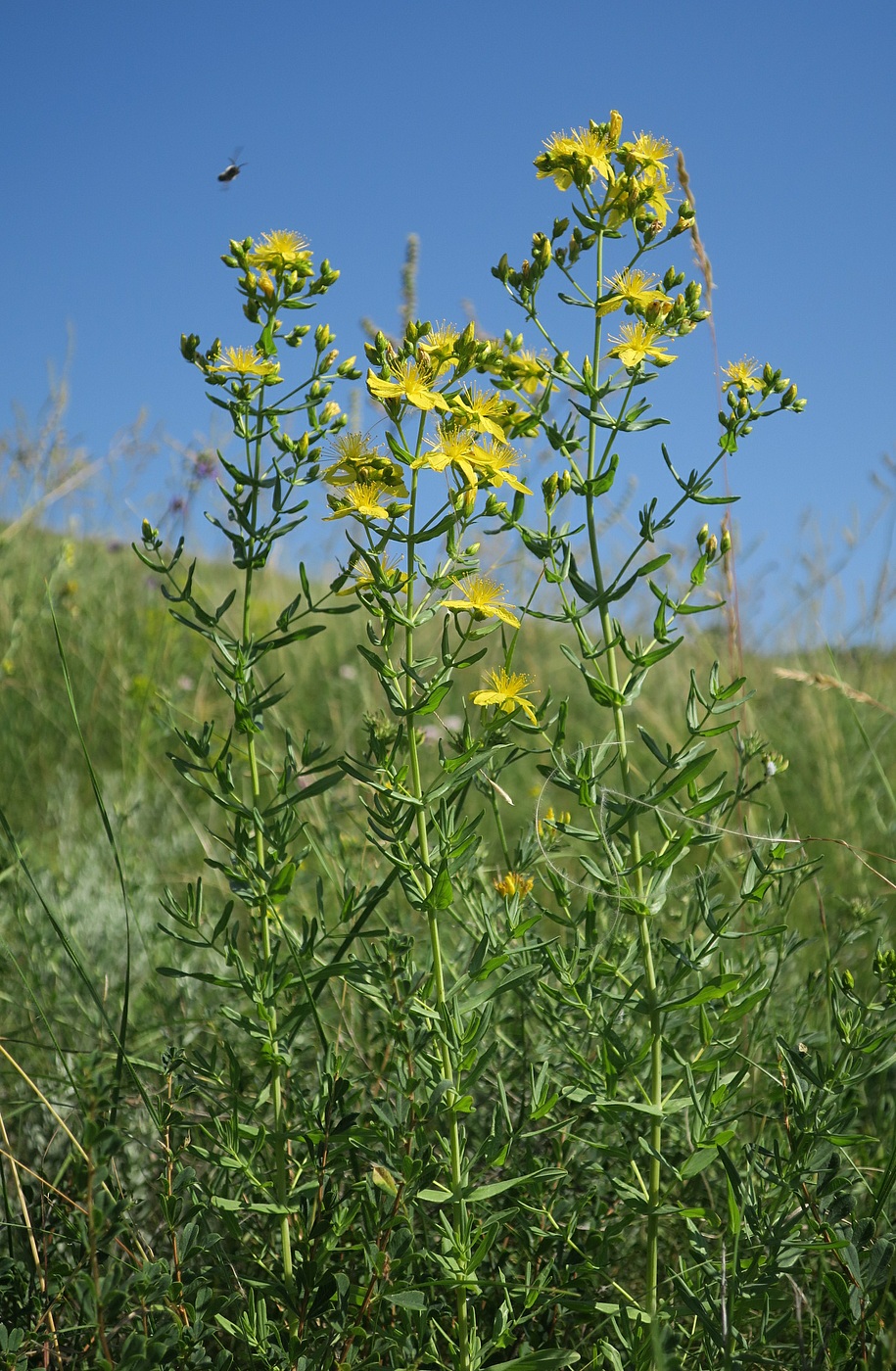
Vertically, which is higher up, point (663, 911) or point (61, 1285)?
point (663, 911)

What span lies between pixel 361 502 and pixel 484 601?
22 cm

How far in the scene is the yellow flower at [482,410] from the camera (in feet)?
Answer: 4.51

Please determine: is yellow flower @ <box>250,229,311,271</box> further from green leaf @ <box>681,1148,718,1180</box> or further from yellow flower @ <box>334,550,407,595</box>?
green leaf @ <box>681,1148,718,1180</box>

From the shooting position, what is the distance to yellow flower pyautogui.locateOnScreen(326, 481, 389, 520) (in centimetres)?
136

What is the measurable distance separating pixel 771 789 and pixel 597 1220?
2.18 metres

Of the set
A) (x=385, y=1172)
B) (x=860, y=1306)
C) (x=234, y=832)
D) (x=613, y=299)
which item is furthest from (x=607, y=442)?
(x=860, y=1306)

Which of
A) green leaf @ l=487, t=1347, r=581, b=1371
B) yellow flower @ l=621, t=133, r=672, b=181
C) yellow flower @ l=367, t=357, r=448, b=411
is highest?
yellow flower @ l=621, t=133, r=672, b=181

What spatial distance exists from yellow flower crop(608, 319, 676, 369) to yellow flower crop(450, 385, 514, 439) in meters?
0.18

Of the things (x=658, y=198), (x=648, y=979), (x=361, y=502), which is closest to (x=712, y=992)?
(x=648, y=979)

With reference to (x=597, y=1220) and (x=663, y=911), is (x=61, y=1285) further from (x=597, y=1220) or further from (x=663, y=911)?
(x=663, y=911)

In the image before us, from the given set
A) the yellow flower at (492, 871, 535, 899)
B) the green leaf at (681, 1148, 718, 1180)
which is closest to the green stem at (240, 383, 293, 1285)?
the yellow flower at (492, 871, 535, 899)

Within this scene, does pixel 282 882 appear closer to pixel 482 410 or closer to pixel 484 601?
pixel 484 601

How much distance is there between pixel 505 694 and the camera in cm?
142

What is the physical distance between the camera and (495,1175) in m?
1.83
